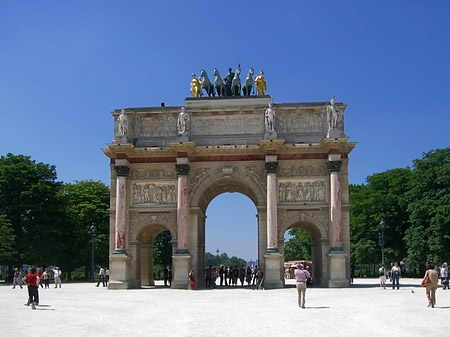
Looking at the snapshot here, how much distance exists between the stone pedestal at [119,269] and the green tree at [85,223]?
16032 mm

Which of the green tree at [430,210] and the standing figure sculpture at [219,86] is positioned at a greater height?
the standing figure sculpture at [219,86]

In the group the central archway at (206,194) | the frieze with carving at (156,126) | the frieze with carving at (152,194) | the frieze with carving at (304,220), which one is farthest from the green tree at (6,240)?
the frieze with carving at (304,220)

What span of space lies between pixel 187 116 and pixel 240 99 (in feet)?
12.0

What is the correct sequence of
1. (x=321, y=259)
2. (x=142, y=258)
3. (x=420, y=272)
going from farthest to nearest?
(x=420, y=272) → (x=142, y=258) → (x=321, y=259)

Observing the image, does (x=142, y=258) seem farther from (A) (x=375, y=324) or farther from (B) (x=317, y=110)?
(A) (x=375, y=324)

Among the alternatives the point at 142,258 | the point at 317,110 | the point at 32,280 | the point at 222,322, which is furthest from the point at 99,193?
the point at 222,322

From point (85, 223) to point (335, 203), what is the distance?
3013cm

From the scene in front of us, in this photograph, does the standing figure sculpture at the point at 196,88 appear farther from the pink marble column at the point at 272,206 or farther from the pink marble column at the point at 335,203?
the pink marble column at the point at 335,203

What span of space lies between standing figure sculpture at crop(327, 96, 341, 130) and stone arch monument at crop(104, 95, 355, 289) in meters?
0.06

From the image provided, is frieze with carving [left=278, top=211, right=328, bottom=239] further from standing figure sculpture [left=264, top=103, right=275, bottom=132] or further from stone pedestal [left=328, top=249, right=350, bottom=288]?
standing figure sculpture [left=264, top=103, right=275, bottom=132]

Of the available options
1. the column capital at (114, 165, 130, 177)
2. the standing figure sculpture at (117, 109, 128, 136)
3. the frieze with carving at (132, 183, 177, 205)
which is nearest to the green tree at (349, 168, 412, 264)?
the frieze with carving at (132, 183, 177, 205)

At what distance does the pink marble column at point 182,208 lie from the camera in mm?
36625

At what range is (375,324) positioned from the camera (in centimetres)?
1591

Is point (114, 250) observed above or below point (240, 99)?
below
